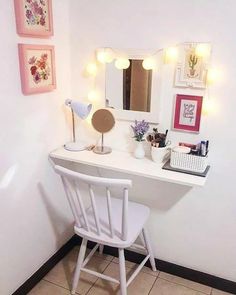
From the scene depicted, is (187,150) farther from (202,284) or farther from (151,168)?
(202,284)

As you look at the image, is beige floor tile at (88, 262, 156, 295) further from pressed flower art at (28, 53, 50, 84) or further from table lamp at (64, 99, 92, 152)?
pressed flower art at (28, 53, 50, 84)

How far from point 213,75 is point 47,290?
166 centimetres

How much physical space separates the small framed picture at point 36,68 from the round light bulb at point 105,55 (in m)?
0.28

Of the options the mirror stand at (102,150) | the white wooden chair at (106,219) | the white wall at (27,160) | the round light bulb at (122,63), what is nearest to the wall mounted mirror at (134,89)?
the round light bulb at (122,63)

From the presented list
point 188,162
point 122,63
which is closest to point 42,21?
point 122,63

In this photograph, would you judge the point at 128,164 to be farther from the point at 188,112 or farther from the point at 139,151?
the point at 188,112

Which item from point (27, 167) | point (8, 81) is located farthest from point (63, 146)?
point (8, 81)

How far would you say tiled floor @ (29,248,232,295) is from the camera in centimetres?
183

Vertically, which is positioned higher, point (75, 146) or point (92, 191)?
point (75, 146)

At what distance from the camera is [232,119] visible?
1.55m

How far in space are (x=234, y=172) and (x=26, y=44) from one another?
4.42ft

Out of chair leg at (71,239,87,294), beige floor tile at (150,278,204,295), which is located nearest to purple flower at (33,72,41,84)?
chair leg at (71,239,87,294)

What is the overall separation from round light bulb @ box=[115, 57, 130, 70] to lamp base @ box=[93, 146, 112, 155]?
1.73 ft

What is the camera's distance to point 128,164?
5.52ft
